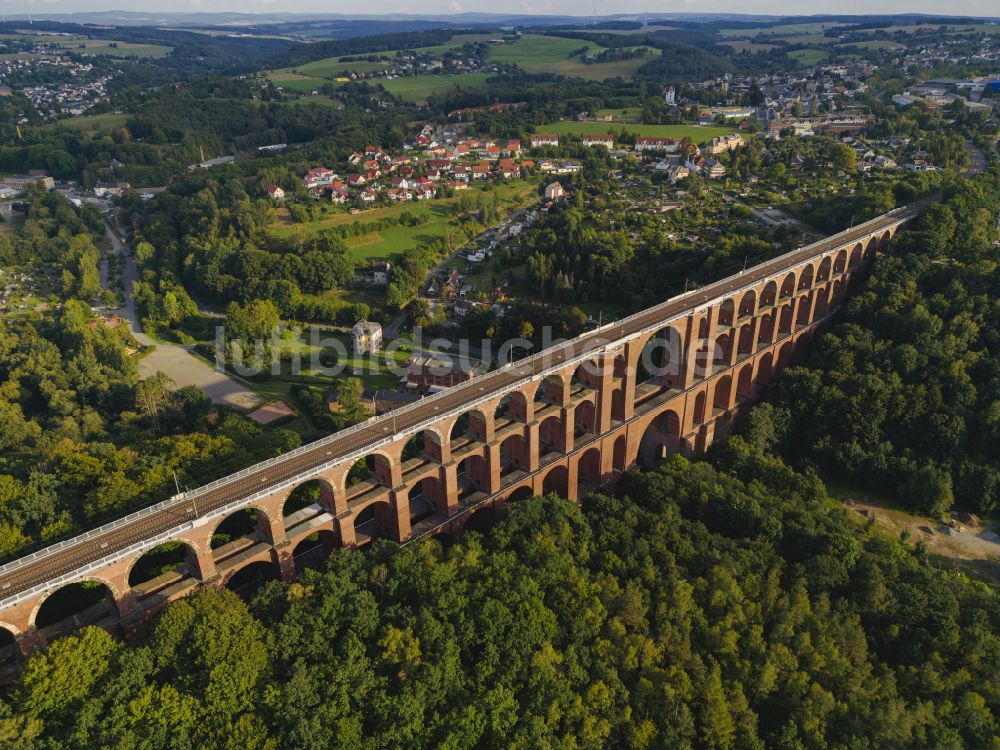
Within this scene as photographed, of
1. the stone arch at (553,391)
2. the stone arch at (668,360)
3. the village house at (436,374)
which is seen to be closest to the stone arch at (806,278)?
the stone arch at (668,360)

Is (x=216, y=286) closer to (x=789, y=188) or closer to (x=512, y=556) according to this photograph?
(x=512, y=556)

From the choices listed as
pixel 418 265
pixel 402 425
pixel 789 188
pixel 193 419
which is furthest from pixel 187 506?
pixel 789 188

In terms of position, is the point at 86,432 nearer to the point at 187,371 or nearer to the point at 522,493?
the point at 187,371

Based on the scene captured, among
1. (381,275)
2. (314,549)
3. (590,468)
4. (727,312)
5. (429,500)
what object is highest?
(727,312)

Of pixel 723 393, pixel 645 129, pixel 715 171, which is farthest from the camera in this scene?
pixel 645 129

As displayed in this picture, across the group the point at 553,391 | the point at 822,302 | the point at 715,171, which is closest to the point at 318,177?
the point at 715,171

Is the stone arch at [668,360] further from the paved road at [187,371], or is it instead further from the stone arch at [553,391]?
Result: the paved road at [187,371]
